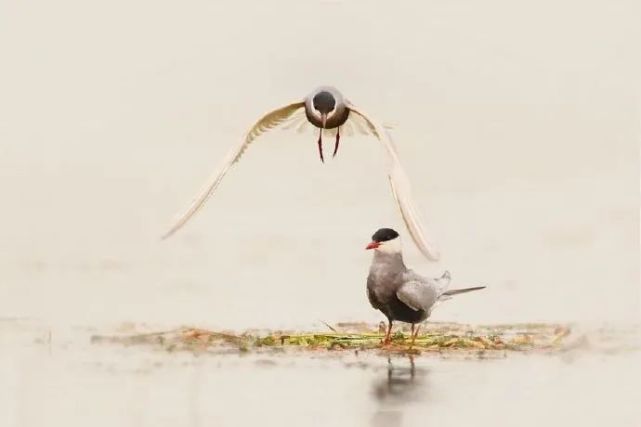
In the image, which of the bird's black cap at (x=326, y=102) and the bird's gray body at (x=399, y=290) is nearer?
the bird's gray body at (x=399, y=290)

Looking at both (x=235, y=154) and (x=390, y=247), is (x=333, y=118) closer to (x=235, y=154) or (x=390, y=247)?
(x=235, y=154)

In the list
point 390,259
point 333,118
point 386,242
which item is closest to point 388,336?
point 390,259

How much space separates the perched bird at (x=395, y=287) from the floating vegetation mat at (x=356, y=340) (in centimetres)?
16

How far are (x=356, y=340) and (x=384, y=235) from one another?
0.66 metres

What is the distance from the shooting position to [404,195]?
26.7 ft

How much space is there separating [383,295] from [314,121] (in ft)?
4.01

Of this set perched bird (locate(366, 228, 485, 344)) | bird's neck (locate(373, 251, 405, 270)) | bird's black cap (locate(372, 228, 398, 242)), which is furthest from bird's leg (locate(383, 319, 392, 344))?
bird's black cap (locate(372, 228, 398, 242))

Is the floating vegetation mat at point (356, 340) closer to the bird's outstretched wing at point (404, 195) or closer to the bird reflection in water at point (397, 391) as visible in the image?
the bird reflection in water at point (397, 391)

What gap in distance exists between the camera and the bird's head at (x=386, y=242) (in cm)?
888

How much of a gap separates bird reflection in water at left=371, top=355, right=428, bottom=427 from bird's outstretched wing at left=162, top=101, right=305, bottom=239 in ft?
4.72

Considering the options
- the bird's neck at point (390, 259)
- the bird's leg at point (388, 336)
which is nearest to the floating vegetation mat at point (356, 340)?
the bird's leg at point (388, 336)

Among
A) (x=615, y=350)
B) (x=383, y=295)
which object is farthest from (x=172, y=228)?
(x=615, y=350)

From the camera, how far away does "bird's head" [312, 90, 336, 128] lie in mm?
9070

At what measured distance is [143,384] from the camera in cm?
755
